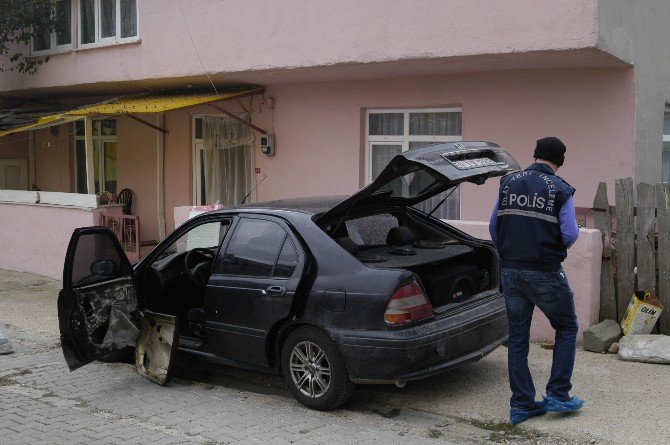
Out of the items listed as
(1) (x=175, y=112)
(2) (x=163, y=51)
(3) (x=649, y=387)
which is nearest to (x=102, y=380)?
(3) (x=649, y=387)

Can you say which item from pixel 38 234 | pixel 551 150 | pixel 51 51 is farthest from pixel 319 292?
pixel 51 51

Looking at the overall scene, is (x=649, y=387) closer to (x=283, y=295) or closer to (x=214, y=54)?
(x=283, y=295)

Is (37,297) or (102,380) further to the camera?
(37,297)

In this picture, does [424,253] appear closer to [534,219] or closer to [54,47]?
[534,219]

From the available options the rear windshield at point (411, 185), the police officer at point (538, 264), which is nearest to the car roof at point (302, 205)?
the rear windshield at point (411, 185)

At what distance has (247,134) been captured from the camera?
13133 mm

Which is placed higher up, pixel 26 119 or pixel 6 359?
pixel 26 119

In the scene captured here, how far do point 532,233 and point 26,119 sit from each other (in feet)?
38.3

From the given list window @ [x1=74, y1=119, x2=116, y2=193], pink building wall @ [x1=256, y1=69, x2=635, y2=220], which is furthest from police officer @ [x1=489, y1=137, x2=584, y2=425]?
window @ [x1=74, y1=119, x2=116, y2=193]

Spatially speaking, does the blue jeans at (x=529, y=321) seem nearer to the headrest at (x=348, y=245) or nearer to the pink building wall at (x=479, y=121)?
the headrest at (x=348, y=245)

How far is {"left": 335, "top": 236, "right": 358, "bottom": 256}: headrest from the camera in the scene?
6074 mm

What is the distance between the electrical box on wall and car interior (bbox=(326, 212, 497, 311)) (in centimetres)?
582

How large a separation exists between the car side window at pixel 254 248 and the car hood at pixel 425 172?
424 millimetres

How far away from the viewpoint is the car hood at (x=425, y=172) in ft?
18.7
